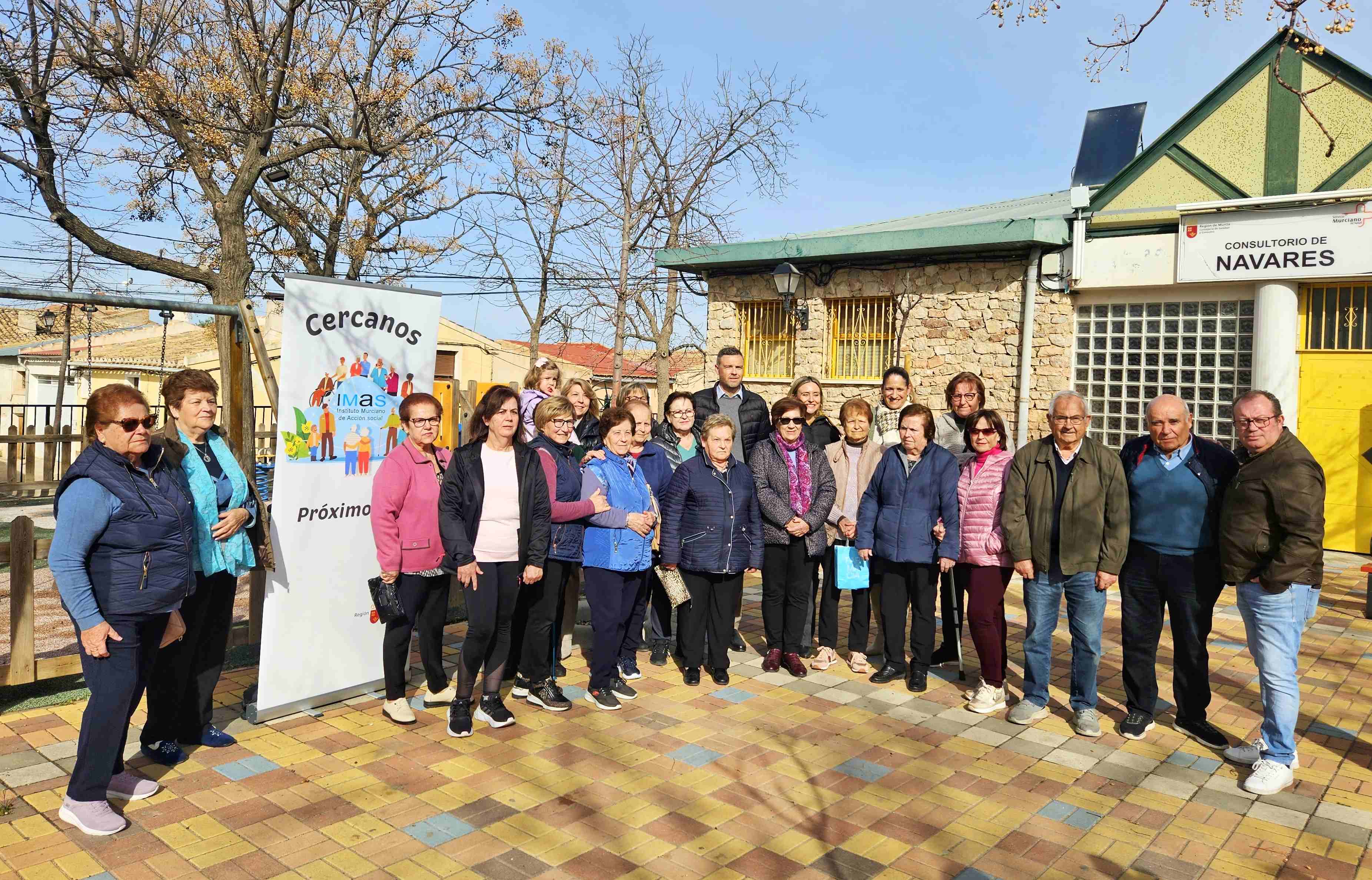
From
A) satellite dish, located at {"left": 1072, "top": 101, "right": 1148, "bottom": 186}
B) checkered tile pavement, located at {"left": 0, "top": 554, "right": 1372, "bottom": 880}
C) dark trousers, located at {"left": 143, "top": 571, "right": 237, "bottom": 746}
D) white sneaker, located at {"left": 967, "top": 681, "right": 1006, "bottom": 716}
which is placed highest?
satellite dish, located at {"left": 1072, "top": 101, "right": 1148, "bottom": 186}

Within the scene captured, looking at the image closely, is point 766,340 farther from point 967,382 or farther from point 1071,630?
point 1071,630

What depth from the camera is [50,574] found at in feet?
31.8

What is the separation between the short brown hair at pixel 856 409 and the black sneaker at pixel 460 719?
3.11m

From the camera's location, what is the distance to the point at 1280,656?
4.53m

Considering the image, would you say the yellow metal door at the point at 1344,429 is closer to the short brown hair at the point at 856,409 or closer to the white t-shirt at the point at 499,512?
the short brown hair at the point at 856,409

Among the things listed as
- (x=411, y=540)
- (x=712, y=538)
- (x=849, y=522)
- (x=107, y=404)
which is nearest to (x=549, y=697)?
(x=411, y=540)

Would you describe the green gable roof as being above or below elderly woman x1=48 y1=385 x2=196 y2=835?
above

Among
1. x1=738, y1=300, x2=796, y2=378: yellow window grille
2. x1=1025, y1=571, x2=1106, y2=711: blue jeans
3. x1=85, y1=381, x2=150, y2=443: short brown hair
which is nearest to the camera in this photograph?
x1=85, y1=381, x2=150, y2=443: short brown hair

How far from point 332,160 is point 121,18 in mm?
12242

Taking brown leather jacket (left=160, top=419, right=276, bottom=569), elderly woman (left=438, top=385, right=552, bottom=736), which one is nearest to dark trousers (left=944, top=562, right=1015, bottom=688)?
elderly woman (left=438, top=385, right=552, bottom=736)

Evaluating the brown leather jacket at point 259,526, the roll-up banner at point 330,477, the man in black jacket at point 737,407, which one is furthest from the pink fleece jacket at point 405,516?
the man in black jacket at point 737,407

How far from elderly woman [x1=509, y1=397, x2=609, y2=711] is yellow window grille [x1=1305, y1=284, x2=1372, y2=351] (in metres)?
9.70

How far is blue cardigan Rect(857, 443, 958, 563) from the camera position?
578cm

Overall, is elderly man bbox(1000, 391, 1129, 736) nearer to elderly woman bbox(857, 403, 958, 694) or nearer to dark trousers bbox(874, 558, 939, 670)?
elderly woman bbox(857, 403, 958, 694)
